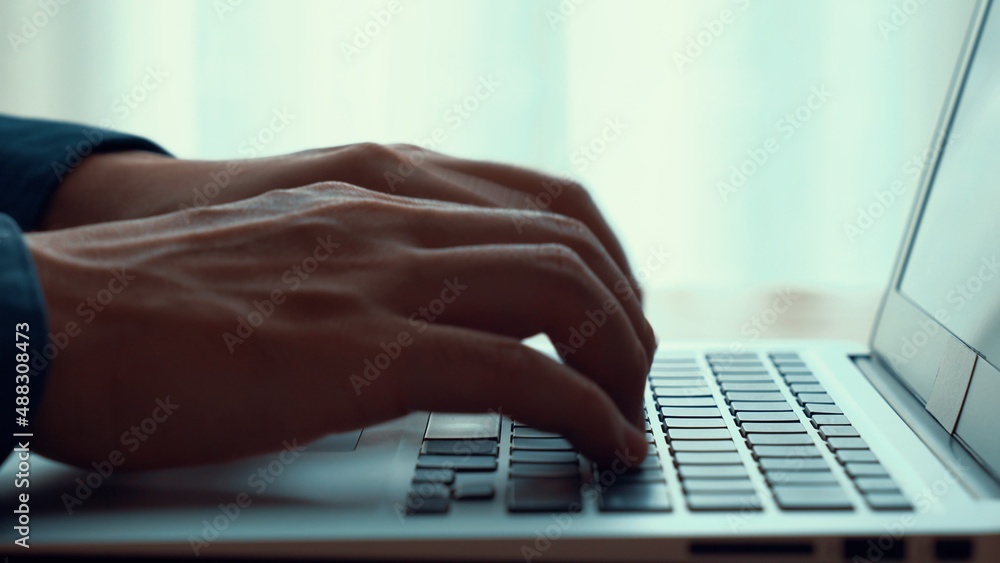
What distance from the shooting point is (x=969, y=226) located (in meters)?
0.58

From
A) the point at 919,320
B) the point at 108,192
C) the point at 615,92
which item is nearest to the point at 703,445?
the point at 919,320

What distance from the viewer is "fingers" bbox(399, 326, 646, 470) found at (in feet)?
1.34

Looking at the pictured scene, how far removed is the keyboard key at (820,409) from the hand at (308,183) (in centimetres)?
12

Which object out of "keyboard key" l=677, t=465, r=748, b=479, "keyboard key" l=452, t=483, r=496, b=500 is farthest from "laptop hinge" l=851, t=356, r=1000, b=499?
"keyboard key" l=452, t=483, r=496, b=500

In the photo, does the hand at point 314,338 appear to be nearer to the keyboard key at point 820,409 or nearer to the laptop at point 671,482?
the laptop at point 671,482

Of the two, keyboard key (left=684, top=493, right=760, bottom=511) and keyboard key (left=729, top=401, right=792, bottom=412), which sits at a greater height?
keyboard key (left=684, top=493, right=760, bottom=511)

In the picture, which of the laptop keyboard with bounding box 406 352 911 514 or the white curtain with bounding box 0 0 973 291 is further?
the white curtain with bounding box 0 0 973 291

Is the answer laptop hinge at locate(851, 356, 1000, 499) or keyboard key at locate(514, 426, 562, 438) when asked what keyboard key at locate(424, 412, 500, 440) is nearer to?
keyboard key at locate(514, 426, 562, 438)

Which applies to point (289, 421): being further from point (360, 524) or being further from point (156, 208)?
point (156, 208)

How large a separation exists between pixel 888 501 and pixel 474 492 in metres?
0.18

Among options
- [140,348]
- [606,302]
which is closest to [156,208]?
[140,348]

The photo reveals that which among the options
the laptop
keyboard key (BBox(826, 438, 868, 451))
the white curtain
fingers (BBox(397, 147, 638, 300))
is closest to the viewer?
the laptop

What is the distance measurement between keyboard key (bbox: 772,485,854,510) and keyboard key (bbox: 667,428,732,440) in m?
0.08

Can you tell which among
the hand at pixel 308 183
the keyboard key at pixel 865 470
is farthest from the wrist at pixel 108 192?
the keyboard key at pixel 865 470
